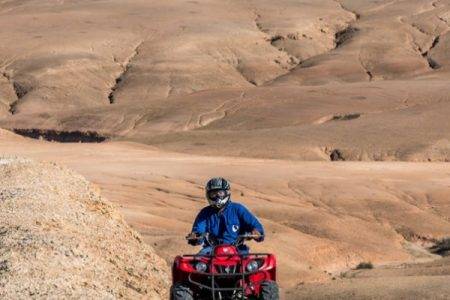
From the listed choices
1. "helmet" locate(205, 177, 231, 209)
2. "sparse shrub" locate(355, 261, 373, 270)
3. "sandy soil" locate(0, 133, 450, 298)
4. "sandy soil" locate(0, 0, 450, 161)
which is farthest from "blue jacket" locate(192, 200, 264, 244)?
"sandy soil" locate(0, 0, 450, 161)

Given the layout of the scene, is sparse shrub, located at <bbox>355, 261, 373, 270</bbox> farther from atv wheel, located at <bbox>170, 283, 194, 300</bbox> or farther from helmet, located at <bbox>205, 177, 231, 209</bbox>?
atv wheel, located at <bbox>170, 283, 194, 300</bbox>

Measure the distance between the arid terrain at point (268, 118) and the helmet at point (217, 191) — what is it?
15.6ft

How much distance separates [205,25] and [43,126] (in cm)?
3733

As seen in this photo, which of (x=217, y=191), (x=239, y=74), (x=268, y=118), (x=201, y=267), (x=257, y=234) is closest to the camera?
(x=201, y=267)

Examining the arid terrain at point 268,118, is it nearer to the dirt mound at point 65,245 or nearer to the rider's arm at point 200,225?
the dirt mound at point 65,245

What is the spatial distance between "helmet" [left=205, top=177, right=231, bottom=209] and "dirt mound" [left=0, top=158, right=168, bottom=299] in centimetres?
147

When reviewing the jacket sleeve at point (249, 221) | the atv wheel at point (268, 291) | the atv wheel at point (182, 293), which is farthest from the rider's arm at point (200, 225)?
the atv wheel at point (268, 291)

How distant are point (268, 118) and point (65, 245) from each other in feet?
156

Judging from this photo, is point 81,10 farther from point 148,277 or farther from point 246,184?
point 148,277

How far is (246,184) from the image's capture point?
31.6m

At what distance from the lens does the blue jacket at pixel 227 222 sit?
402 inches

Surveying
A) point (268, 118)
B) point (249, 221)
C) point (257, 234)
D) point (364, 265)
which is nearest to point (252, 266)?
point (257, 234)

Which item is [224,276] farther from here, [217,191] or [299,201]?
[299,201]

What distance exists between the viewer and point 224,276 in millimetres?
9375
